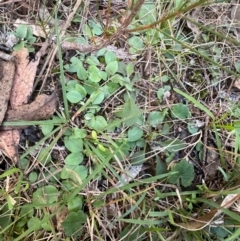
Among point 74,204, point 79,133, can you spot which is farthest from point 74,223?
point 79,133

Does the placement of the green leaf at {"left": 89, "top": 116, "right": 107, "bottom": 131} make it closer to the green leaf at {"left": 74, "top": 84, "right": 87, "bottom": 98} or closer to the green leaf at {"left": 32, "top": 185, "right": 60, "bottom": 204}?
the green leaf at {"left": 74, "top": 84, "right": 87, "bottom": 98}

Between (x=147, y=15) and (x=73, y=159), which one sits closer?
(x=73, y=159)

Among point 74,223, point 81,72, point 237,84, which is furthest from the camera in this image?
point 237,84

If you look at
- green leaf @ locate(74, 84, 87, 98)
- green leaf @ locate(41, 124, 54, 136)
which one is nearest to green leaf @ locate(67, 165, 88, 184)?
green leaf @ locate(41, 124, 54, 136)

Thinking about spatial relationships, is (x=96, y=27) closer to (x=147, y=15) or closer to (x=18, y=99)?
(x=147, y=15)

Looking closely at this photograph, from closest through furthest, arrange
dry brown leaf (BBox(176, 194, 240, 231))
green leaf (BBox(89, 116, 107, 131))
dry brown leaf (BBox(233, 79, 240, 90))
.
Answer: dry brown leaf (BBox(176, 194, 240, 231)) → green leaf (BBox(89, 116, 107, 131)) → dry brown leaf (BBox(233, 79, 240, 90))

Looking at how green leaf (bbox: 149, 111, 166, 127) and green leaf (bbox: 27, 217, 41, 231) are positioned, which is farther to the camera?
green leaf (bbox: 149, 111, 166, 127)

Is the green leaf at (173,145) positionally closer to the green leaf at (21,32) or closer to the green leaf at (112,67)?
the green leaf at (112,67)
